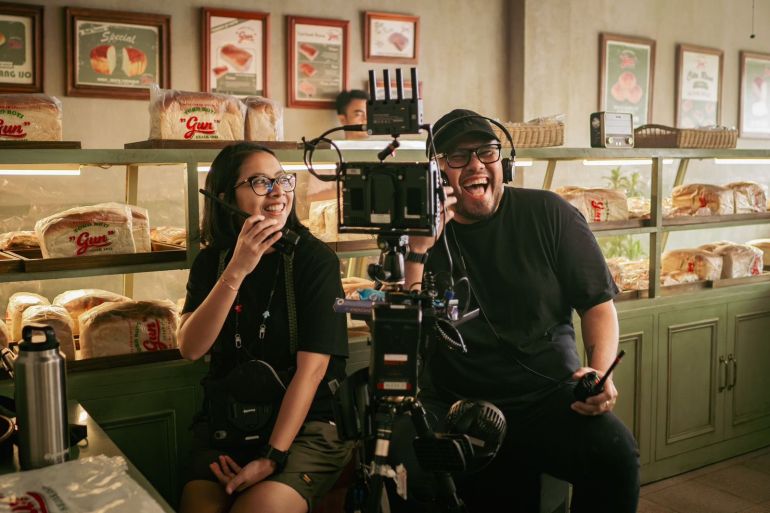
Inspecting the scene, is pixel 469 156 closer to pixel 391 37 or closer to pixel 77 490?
pixel 77 490

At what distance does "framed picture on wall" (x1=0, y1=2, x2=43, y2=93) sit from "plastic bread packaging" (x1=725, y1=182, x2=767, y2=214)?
366 cm

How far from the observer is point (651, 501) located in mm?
3332

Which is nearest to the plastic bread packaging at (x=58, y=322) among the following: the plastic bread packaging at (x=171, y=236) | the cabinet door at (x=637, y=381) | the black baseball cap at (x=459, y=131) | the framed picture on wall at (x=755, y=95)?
the plastic bread packaging at (x=171, y=236)

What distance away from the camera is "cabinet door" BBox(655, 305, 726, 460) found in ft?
11.7

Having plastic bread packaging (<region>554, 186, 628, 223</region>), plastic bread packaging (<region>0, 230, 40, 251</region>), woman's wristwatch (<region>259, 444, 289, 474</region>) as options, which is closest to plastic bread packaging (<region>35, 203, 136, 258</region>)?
plastic bread packaging (<region>0, 230, 40, 251</region>)

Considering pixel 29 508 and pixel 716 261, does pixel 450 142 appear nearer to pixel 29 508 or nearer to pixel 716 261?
pixel 29 508

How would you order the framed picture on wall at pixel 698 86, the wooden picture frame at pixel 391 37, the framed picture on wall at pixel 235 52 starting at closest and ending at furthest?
the framed picture on wall at pixel 235 52
the wooden picture frame at pixel 391 37
the framed picture on wall at pixel 698 86

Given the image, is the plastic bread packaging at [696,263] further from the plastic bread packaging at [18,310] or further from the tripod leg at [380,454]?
the plastic bread packaging at [18,310]

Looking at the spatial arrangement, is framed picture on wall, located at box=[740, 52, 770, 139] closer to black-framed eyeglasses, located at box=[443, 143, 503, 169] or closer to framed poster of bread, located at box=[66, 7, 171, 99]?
framed poster of bread, located at box=[66, 7, 171, 99]

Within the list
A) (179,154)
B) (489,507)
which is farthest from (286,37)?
(489,507)

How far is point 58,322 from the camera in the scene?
244 cm

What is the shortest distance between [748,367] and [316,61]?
9.94 ft

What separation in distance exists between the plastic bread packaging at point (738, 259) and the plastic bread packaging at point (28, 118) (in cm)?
306

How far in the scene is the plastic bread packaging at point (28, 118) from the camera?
7.54ft
